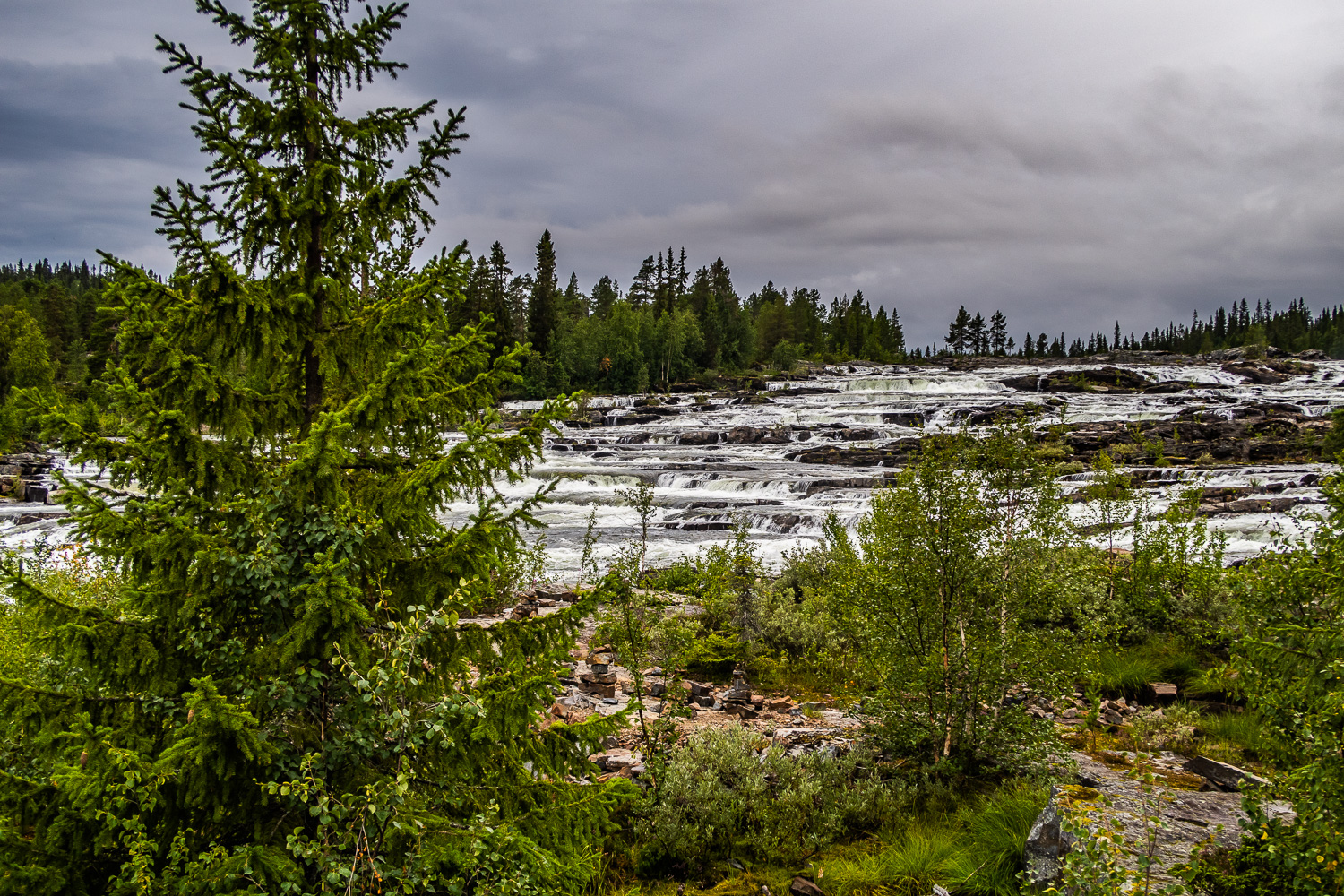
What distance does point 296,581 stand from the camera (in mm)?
3430

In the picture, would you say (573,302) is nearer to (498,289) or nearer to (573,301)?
(573,301)

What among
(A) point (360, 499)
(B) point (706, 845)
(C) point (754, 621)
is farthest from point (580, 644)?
(A) point (360, 499)

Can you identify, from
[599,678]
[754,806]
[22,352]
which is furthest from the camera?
[22,352]

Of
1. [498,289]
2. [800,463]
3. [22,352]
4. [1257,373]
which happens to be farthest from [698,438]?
[22,352]

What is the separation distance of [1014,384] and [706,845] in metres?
60.9

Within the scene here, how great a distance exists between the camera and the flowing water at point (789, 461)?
22.5 m

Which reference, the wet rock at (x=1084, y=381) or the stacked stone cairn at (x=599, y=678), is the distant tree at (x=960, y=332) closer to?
the wet rock at (x=1084, y=381)

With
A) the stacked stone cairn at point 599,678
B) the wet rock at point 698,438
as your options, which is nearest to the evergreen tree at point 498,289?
the wet rock at point 698,438

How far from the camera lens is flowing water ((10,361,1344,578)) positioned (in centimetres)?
2255

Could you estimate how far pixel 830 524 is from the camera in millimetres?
14156

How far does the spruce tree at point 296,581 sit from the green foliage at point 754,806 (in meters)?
1.95

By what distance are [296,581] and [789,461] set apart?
34256mm

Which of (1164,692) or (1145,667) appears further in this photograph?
(1145,667)

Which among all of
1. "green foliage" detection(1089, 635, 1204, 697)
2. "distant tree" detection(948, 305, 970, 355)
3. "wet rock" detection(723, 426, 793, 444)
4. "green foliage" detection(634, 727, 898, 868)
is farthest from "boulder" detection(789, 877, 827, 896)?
"distant tree" detection(948, 305, 970, 355)
